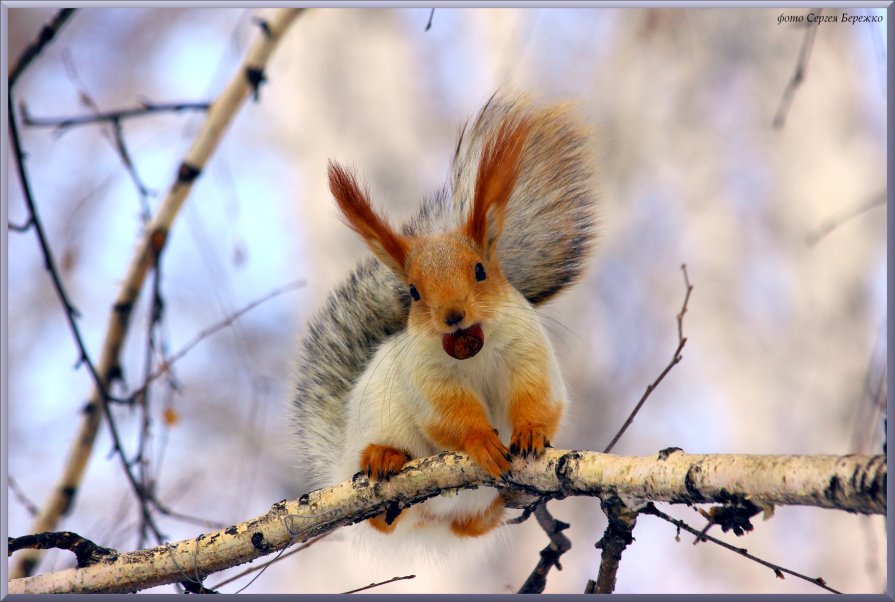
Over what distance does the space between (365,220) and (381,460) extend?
45 centimetres

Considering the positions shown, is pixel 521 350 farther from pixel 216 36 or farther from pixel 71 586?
pixel 216 36

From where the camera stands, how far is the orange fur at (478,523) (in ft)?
5.71

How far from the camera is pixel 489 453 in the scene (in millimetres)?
1354

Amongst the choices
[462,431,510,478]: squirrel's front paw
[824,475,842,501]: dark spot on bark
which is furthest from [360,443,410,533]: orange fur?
[824,475,842,501]: dark spot on bark

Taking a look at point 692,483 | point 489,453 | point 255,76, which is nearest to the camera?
point 692,483

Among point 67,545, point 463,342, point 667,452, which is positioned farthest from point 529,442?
point 67,545

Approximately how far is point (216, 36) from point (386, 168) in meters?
1.12

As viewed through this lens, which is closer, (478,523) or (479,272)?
(479,272)

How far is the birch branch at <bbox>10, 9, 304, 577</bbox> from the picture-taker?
6.40 feet

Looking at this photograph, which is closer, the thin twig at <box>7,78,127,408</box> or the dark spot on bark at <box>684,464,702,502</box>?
the dark spot on bark at <box>684,464,702,502</box>

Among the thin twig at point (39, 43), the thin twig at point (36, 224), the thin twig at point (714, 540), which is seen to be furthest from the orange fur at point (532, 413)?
the thin twig at point (39, 43)

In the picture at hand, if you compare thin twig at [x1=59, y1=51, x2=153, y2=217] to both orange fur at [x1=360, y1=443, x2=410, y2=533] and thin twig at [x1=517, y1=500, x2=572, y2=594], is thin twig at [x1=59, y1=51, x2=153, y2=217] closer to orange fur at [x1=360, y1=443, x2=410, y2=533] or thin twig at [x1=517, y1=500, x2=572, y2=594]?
orange fur at [x1=360, y1=443, x2=410, y2=533]

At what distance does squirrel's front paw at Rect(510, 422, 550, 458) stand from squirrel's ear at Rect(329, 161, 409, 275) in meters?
0.40

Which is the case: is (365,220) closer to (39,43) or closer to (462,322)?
(462,322)
